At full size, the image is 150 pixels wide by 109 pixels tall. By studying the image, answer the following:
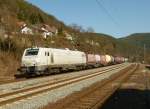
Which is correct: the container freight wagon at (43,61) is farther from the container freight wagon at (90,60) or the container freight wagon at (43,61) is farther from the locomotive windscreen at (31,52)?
the container freight wagon at (90,60)

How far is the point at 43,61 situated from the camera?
3672 cm

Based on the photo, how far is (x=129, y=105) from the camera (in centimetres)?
1549

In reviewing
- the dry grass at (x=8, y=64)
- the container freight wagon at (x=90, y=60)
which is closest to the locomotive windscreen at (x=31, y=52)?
the dry grass at (x=8, y=64)

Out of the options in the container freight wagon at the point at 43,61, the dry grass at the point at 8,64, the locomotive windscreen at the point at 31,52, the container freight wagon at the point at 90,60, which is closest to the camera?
the container freight wagon at the point at 43,61

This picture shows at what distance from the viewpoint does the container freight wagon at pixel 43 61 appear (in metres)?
35.1

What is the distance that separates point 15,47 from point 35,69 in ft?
50.0

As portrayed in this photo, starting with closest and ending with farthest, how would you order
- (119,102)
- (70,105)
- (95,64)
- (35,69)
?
1. (70,105)
2. (119,102)
3. (35,69)
4. (95,64)

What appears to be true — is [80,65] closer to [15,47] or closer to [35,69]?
[15,47]

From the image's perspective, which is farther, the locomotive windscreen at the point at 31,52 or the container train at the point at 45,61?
the locomotive windscreen at the point at 31,52

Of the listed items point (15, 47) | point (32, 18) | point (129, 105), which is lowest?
point (129, 105)

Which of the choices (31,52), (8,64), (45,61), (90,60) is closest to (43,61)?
(45,61)

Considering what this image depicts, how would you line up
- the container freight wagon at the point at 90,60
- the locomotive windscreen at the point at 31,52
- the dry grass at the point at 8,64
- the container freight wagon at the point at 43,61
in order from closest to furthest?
the container freight wagon at the point at 43,61, the locomotive windscreen at the point at 31,52, the dry grass at the point at 8,64, the container freight wagon at the point at 90,60

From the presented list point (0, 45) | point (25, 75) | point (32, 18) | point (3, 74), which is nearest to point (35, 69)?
point (25, 75)

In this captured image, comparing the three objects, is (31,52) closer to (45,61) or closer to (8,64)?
(45,61)
